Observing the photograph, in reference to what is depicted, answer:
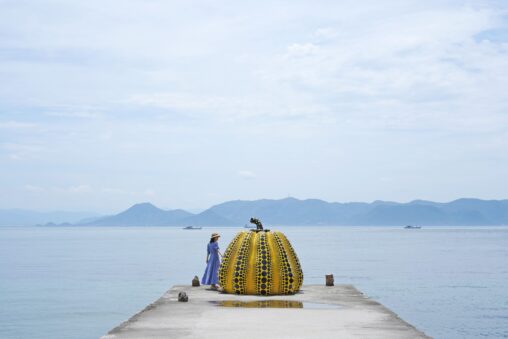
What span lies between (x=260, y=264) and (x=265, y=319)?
6483mm

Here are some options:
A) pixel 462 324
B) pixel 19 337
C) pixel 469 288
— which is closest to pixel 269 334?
pixel 19 337

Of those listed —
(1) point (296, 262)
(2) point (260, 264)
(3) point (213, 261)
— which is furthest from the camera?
(3) point (213, 261)

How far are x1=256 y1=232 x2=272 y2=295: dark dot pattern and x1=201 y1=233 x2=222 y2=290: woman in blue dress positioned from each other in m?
3.36

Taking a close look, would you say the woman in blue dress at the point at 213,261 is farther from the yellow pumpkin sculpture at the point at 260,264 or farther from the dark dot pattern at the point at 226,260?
the yellow pumpkin sculpture at the point at 260,264

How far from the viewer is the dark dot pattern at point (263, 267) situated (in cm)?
2805

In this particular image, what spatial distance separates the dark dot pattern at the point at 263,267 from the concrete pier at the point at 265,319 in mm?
574

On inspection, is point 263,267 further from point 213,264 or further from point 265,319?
point 265,319

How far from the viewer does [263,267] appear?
92.6 ft

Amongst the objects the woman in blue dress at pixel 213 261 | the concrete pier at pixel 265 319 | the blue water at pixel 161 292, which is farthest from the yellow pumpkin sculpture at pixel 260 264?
the blue water at pixel 161 292

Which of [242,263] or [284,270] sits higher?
[242,263]

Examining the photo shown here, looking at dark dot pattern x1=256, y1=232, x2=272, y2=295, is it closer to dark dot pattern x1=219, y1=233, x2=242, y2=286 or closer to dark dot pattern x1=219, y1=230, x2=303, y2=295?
dark dot pattern x1=219, y1=230, x2=303, y2=295

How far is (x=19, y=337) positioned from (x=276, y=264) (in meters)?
18.7

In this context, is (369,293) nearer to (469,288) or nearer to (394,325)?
(469,288)

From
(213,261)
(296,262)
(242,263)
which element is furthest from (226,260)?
(213,261)
